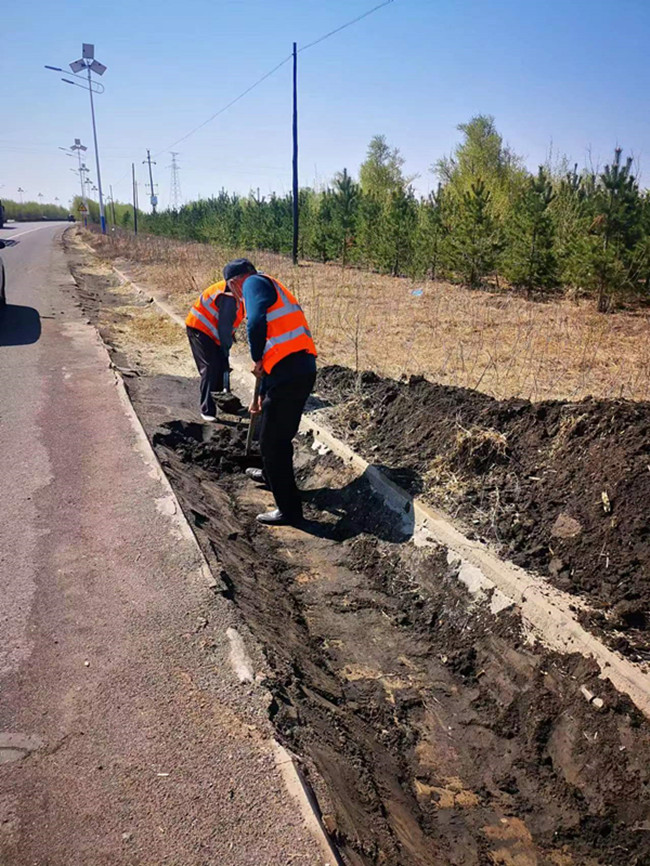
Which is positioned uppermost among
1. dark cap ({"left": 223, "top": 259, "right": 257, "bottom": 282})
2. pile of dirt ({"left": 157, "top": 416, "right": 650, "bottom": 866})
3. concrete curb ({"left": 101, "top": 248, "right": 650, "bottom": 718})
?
dark cap ({"left": 223, "top": 259, "right": 257, "bottom": 282})

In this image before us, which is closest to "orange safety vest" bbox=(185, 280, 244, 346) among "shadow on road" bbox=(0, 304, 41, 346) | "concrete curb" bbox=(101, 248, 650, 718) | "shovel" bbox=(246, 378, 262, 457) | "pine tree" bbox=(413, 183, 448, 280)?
"shovel" bbox=(246, 378, 262, 457)

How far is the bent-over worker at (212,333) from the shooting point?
6.57 meters

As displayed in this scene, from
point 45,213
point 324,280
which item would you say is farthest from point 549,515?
point 45,213

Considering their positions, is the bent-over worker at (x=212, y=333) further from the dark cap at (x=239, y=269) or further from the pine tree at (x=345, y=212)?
the pine tree at (x=345, y=212)

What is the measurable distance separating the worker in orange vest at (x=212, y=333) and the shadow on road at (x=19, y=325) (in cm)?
393

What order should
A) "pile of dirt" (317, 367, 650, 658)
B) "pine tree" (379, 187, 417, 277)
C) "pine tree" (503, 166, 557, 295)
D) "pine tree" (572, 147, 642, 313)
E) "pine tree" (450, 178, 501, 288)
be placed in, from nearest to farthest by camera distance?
"pile of dirt" (317, 367, 650, 658) → "pine tree" (572, 147, 642, 313) → "pine tree" (503, 166, 557, 295) → "pine tree" (450, 178, 501, 288) → "pine tree" (379, 187, 417, 277)

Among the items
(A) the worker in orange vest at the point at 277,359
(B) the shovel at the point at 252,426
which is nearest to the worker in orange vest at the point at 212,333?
(B) the shovel at the point at 252,426

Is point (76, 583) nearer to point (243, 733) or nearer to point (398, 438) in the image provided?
point (243, 733)

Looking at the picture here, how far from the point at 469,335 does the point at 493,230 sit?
7.44 metres

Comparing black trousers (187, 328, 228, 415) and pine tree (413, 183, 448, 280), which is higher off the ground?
pine tree (413, 183, 448, 280)

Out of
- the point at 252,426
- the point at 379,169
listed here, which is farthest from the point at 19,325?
the point at 379,169

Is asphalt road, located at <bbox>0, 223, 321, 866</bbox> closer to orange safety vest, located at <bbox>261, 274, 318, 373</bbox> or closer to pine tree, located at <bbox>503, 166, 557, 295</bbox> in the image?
orange safety vest, located at <bbox>261, 274, 318, 373</bbox>

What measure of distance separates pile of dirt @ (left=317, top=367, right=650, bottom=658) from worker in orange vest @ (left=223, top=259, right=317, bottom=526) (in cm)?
96

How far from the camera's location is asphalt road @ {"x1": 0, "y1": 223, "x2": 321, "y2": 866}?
2.01 metres
